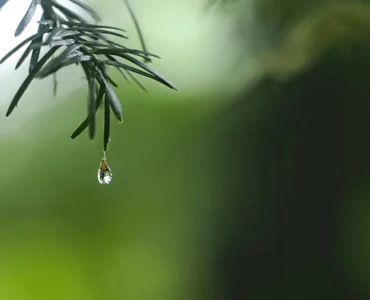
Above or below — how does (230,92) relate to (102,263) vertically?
above

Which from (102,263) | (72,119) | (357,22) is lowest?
(102,263)

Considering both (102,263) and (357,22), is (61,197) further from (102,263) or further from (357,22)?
(357,22)

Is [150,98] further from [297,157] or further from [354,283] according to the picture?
[354,283]

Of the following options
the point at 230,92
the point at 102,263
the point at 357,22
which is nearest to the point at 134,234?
the point at 102,263

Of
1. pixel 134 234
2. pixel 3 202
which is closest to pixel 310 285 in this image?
pixel 134 234

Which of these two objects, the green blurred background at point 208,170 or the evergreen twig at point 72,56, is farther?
the green blurred background at point 208,170

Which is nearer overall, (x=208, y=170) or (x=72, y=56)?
(x=72, y=56)

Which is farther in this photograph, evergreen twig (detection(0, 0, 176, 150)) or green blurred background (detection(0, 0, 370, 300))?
green blurred background (detection(0, 0, 370, 300))
